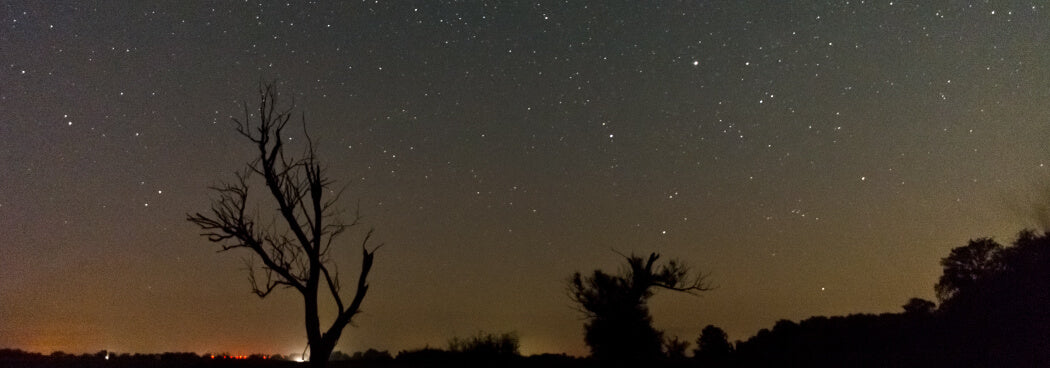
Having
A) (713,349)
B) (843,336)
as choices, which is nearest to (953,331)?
(843,336)

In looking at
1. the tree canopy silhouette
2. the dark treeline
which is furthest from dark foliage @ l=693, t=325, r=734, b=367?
the tree canopy silhouette

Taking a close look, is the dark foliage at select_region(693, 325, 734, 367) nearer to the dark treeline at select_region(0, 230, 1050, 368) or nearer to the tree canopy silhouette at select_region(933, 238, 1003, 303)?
the dark treeline at select_region(0, 230, 1050, 368)

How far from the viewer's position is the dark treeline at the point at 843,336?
20.3 metres

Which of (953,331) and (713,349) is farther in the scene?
(713,349)

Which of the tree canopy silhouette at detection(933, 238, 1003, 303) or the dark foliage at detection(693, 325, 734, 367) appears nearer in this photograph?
the dark foliage at detection(693, 325, 734, 367)

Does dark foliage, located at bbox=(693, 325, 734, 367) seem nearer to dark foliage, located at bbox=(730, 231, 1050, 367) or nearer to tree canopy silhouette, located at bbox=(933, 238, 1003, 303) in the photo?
dark foliage, located at bbox=(730, 231, 1050, 367)

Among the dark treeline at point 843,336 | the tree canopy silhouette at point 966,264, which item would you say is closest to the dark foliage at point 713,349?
the dark treeline at point 843,336

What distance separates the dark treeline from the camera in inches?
798

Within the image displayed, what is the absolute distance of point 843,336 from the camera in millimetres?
24594

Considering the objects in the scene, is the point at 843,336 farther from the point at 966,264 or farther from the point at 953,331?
the point at 966,264

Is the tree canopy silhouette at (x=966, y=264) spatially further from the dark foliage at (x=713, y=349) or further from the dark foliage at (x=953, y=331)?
the dark foliage at (x=713, y=349)

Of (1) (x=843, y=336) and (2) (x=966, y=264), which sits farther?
(2) (x=966, y=264)

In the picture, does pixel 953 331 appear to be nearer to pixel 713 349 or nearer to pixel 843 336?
pixel 843 336

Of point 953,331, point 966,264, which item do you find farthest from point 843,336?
point 966,264
